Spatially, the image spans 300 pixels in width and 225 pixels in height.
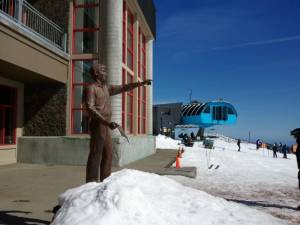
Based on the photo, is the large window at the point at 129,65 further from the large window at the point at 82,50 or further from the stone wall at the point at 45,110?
the stone wall at the point at 45,110

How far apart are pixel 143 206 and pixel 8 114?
42.9ft

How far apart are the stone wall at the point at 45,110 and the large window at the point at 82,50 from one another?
52 cm

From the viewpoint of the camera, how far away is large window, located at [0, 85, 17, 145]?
14.9 m

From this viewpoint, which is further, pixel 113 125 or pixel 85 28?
pixel 85 28

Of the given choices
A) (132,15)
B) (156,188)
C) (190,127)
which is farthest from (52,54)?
(190,127)

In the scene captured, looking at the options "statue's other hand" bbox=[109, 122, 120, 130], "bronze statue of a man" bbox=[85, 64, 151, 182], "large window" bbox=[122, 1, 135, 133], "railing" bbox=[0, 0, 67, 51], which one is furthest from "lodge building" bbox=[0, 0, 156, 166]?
"statue's other hand" bbox=[109, 122, 120, 130]

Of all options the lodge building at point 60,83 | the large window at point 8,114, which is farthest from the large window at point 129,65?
the large window at point 8,114

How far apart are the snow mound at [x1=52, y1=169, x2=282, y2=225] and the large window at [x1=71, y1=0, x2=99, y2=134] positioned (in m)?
11.6

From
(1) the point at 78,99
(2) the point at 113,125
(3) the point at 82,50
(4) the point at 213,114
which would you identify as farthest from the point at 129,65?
(4) the point at 213,114

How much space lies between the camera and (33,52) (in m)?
13.4

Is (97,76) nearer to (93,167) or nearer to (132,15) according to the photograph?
(93,167)

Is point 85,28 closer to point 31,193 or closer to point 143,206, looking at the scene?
point 31,193

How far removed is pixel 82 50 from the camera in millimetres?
16281

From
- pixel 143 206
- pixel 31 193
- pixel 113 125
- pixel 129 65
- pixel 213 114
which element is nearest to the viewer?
pixel 143 206
